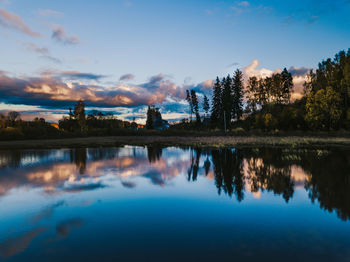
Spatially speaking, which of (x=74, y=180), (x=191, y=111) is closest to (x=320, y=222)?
(x=74, y=180)

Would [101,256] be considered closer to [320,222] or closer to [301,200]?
[320,222]

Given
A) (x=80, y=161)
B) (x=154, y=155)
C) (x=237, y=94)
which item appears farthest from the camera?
(x=237, y=94)

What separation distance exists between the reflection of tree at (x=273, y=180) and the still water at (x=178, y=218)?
50 millimetres

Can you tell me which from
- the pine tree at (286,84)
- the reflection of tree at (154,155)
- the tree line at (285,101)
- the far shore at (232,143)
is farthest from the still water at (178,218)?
the pine tree at (286,84)

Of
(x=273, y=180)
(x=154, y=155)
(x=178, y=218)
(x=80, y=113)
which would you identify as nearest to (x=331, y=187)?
(x=273, y=180)

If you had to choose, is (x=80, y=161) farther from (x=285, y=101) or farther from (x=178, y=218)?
(x=285, y=101)

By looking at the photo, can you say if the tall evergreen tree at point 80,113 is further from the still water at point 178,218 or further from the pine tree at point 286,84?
the still water at point 178,218

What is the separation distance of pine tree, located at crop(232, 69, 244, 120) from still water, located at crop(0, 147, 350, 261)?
7846cm

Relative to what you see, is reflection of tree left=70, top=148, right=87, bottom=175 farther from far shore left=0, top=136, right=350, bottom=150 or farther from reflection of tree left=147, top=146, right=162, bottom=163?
far shore left=0, top=136, right=350, bottom=150

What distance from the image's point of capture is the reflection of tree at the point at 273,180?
33.9 ft

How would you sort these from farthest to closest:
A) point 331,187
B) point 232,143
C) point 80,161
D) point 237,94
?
point 237,94 → point 232,143 → point 80,161 → point 331,187

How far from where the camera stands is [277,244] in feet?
18.2

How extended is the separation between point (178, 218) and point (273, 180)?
6.65 meters

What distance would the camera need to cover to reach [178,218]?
7.43 meters
